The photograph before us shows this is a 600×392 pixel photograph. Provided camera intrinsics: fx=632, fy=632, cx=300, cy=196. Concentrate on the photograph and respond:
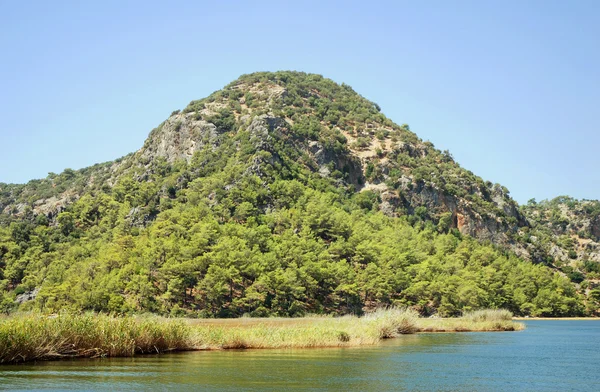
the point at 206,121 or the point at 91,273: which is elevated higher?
the point at 206,121

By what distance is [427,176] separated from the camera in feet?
620

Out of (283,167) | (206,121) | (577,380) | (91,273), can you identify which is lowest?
(577,380)

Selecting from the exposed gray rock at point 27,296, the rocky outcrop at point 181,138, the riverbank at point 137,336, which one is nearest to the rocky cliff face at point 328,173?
the rocky outcrop at point 181,138

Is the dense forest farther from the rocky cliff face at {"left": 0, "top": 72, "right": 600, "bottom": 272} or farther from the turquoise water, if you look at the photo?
the turquoise water

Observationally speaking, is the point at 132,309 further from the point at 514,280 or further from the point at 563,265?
the point at 563,265

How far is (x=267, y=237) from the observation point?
128m

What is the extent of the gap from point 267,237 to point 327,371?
9030 cm

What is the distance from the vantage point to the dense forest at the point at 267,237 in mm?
108625

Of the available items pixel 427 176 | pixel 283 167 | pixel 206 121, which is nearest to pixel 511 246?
pixel 427 176

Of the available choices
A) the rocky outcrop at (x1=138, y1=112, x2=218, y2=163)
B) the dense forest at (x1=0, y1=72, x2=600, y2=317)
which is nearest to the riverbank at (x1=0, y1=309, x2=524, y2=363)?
the dense forest at (x1=0, y1=72, x2=600, y2=317)

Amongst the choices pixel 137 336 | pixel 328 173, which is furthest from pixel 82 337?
pixel 328 173

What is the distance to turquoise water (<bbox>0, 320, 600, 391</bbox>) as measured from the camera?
31.8m

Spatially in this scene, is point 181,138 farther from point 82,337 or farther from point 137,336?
point 82,337

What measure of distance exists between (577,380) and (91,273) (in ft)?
305
